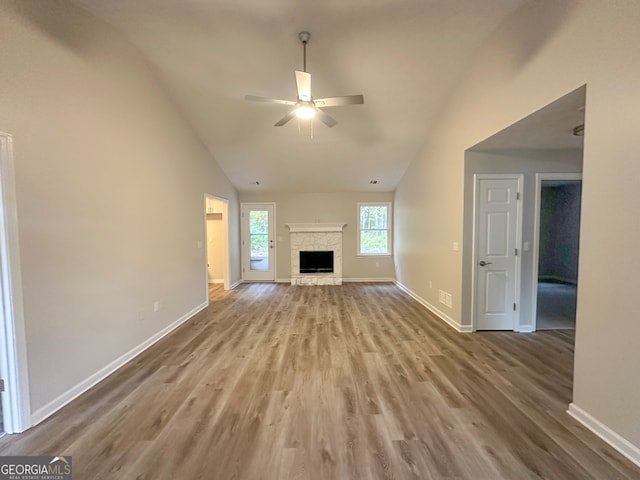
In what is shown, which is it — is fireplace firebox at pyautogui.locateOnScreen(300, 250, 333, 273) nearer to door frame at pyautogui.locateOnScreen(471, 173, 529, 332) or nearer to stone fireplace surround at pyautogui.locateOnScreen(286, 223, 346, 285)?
stone fireplace surround at pyautogui.locateOnScreen(286, 223, 346, 285)

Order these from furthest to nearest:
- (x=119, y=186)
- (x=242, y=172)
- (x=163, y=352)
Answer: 1. (x=242, y=172)
2. (x=163, y=352)
3. (x=119, y=186)

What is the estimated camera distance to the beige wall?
7.37 meters

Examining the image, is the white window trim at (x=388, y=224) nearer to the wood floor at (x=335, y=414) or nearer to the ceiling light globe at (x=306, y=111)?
the wood floor at (x=335, y=414)

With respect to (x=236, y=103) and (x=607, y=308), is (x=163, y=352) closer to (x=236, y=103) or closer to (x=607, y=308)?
(x=236, y=103)

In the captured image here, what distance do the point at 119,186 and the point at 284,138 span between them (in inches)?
112

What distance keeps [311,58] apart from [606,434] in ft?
13.8

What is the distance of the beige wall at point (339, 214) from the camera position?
7371 millimetres

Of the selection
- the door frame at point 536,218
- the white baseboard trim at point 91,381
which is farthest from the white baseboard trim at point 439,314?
the white baseboard trim at point 91,381

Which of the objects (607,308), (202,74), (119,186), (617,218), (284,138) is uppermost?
(202,74)

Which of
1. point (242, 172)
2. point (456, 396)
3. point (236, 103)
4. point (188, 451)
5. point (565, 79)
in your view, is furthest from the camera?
point (242, 172)

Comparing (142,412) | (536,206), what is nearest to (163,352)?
(142,412)

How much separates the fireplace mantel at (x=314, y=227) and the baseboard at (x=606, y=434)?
5.62 metres

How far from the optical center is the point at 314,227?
730cm

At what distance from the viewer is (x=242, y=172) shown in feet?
20.3
